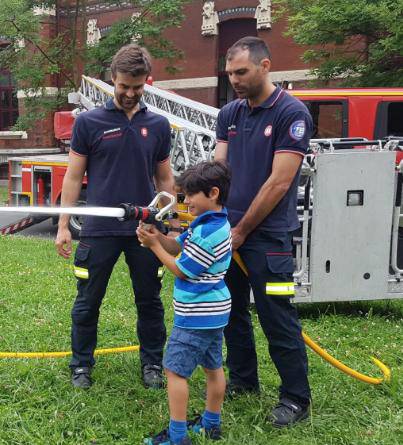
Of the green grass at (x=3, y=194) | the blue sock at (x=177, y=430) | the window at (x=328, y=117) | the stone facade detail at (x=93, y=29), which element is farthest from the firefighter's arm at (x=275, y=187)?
the stone facade detail at (x=93, y=29)

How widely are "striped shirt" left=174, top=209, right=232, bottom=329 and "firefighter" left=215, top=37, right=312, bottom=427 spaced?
0.33 meters

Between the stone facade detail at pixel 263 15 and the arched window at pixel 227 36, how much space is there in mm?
595

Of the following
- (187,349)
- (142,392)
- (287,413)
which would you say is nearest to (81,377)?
(142,392)

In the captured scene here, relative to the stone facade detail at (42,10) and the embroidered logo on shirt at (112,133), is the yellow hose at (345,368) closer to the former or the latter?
the embroidered logo on shirt at (112,133)

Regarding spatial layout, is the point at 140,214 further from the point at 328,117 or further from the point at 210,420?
the point at 328,117

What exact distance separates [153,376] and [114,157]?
1.34m

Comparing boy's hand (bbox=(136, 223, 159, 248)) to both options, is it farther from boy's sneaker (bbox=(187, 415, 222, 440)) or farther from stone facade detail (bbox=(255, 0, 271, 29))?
stone facade detail (bbox=(255, 0, 271, 29))

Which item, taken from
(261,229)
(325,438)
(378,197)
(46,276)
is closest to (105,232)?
(261,229)

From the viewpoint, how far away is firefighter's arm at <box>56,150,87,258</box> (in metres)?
3.50

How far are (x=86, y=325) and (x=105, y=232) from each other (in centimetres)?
59

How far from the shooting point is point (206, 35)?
55.8 ft

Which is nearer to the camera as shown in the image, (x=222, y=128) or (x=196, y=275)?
(x=196, y=275)

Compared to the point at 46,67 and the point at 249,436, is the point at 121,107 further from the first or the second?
the point at 46,67

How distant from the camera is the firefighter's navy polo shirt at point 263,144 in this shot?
2.98m
